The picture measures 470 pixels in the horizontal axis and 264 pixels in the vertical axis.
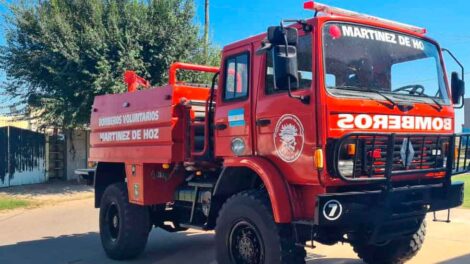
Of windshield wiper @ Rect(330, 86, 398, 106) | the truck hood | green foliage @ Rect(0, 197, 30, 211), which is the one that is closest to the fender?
the truck hood

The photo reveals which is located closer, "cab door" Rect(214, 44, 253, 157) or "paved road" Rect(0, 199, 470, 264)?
"cab door" Rect(214, 44, 253, 157)

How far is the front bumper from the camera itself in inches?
179

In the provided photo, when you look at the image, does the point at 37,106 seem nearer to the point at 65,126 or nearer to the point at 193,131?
the point at 65,126

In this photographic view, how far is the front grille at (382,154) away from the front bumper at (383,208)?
20 centimetres

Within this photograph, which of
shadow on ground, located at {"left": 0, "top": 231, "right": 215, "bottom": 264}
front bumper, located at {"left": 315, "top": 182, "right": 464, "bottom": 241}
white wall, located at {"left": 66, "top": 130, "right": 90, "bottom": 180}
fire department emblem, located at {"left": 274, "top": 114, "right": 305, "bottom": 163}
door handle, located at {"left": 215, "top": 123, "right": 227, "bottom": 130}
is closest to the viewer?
front bumper, located at {"left": 315, "top": 182, "right": 464, "bottom": 241}

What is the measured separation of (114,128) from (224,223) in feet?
10.6

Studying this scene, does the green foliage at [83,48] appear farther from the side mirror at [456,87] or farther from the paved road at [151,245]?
the side mirror at [456,87]

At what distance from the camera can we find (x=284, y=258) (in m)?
4.83

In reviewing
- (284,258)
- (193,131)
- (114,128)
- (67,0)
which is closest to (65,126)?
(67,0)

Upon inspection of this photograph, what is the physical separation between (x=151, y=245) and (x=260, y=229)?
13.5ft

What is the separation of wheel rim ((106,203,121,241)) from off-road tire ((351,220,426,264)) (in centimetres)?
369

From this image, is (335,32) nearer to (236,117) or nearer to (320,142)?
(320,142)

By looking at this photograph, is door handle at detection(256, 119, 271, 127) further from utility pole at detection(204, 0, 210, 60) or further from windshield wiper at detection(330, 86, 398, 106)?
utility pole at detection(204, 0, 210, 60)

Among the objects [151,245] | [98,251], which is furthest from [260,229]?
[98,251]
